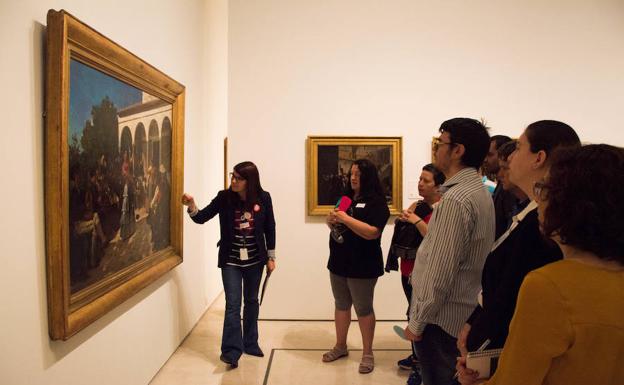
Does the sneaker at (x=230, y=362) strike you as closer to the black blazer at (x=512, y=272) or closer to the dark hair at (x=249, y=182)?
the dark hair at (x=249, y=182)

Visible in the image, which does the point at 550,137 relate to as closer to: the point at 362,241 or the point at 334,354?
the point at 362,241

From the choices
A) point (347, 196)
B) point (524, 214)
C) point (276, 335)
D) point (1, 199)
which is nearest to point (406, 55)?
point (347, 196)

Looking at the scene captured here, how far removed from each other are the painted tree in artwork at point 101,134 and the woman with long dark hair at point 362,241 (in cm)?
186

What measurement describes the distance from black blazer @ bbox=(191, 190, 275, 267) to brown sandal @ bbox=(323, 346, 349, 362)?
1144 millimetres

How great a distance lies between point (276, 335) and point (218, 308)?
4.41 ft

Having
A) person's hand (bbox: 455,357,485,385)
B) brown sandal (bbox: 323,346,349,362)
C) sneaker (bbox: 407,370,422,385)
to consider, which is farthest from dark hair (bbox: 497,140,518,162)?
brown sandal (bbox: 323,346,349,362)

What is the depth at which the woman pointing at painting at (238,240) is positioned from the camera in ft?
13.8

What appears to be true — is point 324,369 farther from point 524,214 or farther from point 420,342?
point 524,214

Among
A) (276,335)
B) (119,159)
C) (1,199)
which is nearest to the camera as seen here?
(1,199)

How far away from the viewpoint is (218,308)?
6086mm

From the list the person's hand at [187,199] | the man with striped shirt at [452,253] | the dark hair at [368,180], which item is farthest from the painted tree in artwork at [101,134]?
the man with striped shirt at [452,253]

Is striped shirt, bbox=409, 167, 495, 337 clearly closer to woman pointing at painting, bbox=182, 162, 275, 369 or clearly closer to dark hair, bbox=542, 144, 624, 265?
dark hair, bbox=542, 144, 624, 265

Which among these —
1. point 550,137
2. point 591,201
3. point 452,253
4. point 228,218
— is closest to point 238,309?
point 228,218

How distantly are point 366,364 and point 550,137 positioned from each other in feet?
9.88
